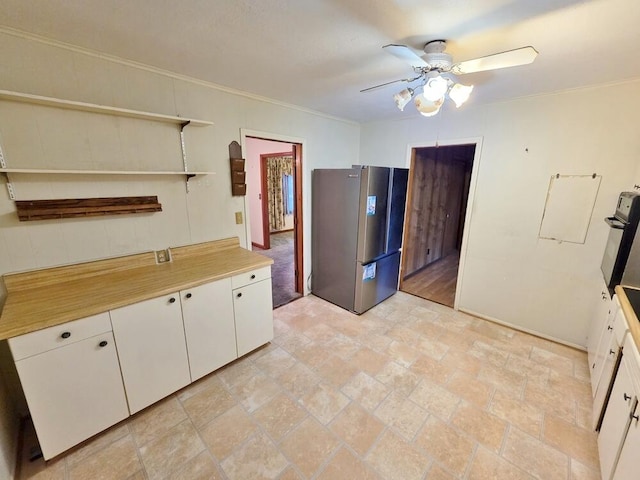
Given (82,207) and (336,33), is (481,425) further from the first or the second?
(82,207)

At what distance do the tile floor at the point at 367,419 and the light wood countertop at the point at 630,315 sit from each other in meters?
0.81

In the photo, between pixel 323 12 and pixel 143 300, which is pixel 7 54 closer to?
pixel 143 300

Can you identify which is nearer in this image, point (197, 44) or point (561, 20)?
point (561, 20)

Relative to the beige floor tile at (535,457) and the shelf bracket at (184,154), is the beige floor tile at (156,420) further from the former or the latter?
the beige floor tile at (535,457)

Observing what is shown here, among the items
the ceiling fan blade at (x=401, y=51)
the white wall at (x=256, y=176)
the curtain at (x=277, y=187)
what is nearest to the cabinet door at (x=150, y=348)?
the ceiling fan blade at (x=401, y=51)

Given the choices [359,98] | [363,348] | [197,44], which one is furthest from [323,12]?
[363,348]

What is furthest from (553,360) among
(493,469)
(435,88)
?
(435,88)

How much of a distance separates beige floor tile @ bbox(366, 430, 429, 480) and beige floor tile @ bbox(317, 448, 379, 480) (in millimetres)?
50

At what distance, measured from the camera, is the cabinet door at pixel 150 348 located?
1573 mm

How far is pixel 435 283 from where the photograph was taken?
3.96m

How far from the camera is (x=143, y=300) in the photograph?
160cm

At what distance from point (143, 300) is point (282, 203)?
5.33 metres

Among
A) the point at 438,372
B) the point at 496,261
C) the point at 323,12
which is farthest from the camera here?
the point at 496,261

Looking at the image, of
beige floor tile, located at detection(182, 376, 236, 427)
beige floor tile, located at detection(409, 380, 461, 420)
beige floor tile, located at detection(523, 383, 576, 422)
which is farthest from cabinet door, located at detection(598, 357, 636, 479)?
beige floor tile, located at detection(182, 376, 236, 427)
